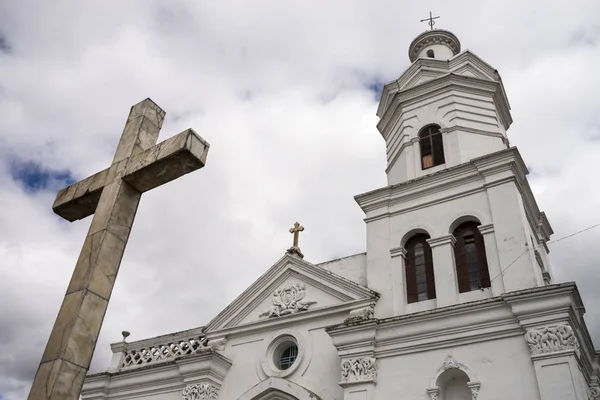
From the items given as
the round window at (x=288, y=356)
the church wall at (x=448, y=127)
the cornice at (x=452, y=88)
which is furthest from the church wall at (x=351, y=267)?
→ the cornice at (x=452, y=88)

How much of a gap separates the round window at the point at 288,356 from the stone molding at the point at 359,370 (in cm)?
206

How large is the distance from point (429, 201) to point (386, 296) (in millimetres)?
2801

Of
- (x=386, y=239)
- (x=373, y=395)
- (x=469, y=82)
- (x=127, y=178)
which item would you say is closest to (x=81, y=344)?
(x=127, y=178)

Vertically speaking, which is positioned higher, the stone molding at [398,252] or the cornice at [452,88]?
the cornice at [452,88]

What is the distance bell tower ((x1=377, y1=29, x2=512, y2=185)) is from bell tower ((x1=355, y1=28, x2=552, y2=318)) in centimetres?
3

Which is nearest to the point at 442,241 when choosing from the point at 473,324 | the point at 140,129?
the point at 473,324

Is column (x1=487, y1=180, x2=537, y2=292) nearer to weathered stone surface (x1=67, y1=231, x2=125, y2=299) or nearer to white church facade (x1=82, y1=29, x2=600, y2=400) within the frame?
white church facade (x1=82, y1=29, x2=600, y2=400)

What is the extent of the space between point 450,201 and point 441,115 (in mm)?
3313

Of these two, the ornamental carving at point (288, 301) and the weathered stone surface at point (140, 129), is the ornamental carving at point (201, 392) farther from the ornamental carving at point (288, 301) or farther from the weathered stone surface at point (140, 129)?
the weathered stone surface at point (140, 129)

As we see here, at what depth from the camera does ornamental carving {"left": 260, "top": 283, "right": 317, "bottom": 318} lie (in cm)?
1452

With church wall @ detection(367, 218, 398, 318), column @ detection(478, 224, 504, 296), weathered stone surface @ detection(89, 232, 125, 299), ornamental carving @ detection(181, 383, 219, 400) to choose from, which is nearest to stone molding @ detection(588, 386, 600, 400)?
column @ detection(478, 224, 504, 296)

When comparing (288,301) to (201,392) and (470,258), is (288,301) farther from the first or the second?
(470,258)

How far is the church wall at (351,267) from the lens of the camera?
14.5 meters

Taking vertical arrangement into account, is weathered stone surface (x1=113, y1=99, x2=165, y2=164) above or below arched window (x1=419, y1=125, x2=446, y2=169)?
below
